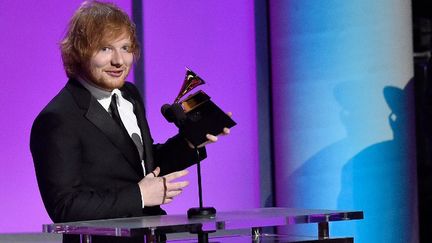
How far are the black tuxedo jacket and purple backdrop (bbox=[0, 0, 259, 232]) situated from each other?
1468 millimetres

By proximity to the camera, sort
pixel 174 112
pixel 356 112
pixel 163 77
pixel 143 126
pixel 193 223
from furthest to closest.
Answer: pixel 163 77 → pixel 356 112 → pixel 143 126 → pixel 174 112 → pixel 193 223

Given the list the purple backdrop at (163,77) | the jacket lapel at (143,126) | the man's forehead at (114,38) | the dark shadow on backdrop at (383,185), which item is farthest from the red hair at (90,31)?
the dark shadow on backdrop at (383,185)

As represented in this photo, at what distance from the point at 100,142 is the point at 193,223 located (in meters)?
0.65

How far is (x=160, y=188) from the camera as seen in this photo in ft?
7.99

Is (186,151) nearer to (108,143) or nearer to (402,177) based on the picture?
(108,143)

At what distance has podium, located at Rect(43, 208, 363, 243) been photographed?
6.43 feet

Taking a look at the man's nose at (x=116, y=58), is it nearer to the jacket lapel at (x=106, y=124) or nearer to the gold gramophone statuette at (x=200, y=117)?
the jacket lapel at (x=106, y=124)

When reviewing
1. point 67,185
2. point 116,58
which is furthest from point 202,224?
point 116,58

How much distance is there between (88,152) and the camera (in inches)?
101

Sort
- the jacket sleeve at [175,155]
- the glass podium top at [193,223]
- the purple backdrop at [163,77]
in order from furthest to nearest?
the purple backdrop at [163,77], the jacket sleeve at [175,155], the glass podium top at [193,223]

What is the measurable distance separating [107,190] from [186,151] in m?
0.34

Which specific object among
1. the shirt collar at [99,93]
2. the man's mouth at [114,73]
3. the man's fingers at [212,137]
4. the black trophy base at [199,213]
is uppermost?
the man's mouth at [114,73]

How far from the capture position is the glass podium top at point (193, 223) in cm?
196

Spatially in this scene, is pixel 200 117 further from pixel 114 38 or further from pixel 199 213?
pixel 114 38
